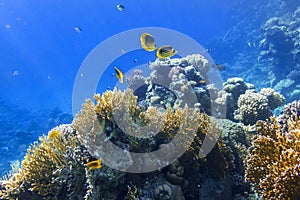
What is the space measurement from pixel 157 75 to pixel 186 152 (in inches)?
205

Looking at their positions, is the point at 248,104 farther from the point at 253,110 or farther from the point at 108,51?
the point at 108,51

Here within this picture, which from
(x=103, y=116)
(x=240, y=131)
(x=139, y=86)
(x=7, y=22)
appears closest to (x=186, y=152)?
(x=103, y=116)

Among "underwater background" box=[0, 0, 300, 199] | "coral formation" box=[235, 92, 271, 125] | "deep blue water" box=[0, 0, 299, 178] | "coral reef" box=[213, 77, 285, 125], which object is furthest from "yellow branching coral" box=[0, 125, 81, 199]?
"deep blue water" box=[0, 0, 299, 178]

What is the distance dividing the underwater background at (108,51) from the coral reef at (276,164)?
0.10 m

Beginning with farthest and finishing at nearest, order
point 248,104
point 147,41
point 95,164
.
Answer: point 248,104, point 147,41, point 95,164

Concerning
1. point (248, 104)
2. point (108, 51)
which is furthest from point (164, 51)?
point (108, 51)

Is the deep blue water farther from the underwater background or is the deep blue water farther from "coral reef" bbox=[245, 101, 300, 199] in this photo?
"coral reef" bbox=[245, 101, 300, 199]

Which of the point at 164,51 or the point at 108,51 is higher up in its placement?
the point at 108,51

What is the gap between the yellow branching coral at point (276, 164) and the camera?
2.82m

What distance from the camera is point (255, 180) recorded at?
11.5 feet

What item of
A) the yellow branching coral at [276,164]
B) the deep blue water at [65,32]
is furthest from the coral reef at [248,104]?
the deep blue water at [65,32]

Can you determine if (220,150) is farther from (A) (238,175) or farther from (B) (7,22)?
(B) (7,22)

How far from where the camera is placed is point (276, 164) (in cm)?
306

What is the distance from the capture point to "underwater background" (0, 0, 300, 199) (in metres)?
20.2
